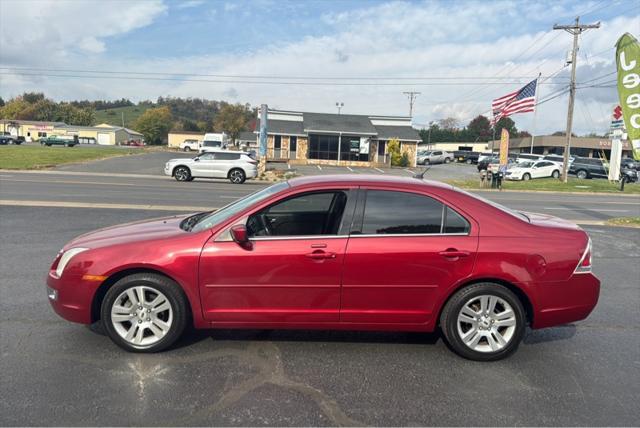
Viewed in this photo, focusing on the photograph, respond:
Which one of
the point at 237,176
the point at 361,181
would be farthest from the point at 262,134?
the point at 361,181

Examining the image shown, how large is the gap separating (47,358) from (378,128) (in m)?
51.1

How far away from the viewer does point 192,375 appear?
3561mm

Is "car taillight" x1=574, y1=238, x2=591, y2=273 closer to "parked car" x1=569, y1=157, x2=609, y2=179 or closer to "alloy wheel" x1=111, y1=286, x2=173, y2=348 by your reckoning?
"alloy wheel" x1=111, y1=286, x2=173, y2=348

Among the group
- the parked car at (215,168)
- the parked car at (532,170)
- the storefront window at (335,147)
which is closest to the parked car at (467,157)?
the storefront window at (335,147)

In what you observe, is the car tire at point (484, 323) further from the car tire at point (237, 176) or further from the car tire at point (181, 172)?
the car tire at point (181, 172)

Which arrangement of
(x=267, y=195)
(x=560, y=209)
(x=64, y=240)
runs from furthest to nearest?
(x=560, y=209)
(x=64, y=240)
(x=267, y=195)

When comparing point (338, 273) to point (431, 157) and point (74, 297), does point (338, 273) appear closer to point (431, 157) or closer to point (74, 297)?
point (74, 297)

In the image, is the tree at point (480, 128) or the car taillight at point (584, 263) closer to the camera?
the car taillight at point (584, 263)

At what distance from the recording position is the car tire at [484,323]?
3889 mm

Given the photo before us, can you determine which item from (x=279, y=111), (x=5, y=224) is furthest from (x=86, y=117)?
(x=5, y=224)

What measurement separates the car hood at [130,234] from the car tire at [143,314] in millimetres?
340

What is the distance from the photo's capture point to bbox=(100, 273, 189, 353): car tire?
383 cm

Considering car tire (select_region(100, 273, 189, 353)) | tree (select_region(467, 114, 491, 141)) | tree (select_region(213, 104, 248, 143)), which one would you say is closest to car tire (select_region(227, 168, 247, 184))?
car tire (select_region(100, 273, 189, 353))

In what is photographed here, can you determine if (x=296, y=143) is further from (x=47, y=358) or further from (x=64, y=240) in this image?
(x=47, y=358)
